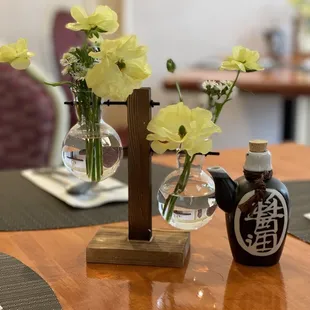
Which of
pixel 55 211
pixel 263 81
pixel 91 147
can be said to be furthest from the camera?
pixel 263 81

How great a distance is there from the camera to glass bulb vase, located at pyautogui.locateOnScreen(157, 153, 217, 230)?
880 millimetres

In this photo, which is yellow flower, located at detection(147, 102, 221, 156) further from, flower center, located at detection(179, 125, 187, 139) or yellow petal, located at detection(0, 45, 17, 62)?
yellow petal, located at detection(0, 45, 17, 62)

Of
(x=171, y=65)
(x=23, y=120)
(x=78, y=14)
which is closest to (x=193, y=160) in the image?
(x=171, y=65)

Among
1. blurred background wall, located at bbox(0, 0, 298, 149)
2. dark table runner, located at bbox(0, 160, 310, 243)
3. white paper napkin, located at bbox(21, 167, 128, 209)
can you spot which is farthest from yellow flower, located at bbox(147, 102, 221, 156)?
blurred background wall, located at bbox(0, 0, 298, 149)

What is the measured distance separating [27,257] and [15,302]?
0.17 m

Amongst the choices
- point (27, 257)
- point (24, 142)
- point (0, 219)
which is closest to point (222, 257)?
point (27, 257)

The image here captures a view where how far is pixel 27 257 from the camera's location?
95 centimetres

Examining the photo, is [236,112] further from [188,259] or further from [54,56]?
[188,259]

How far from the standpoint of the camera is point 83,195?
126 centimetres

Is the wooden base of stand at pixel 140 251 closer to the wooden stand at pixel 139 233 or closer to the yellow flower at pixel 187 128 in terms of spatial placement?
the wooden stand at pixel 139 233

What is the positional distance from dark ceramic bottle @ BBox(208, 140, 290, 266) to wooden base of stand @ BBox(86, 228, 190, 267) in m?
0.09

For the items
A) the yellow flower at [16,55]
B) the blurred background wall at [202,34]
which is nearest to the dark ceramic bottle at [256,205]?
the yellow flower at [16,55]

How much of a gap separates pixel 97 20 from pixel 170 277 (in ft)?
1.23

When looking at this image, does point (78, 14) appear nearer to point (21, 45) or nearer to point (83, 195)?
point (21, 45)
